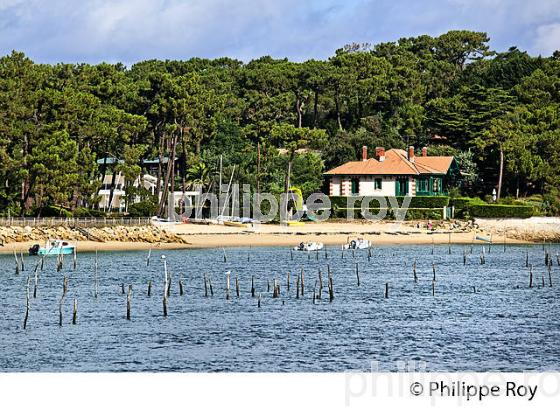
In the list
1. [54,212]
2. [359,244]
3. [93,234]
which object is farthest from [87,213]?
[359,244]

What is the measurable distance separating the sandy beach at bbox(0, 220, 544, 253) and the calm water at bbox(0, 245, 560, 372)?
16.3 m

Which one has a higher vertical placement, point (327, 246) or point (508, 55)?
point (508, 55)

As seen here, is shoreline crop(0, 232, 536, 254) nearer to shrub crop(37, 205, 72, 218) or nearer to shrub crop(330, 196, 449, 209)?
shrub crop(330, 196, 449, 209)

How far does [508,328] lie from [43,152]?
46348 mm

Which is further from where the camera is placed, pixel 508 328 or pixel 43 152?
pixel 43 152

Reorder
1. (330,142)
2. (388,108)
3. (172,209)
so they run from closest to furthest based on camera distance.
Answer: (172,209), (330,142), (388,108)

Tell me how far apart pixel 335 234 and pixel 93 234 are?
19.7 m

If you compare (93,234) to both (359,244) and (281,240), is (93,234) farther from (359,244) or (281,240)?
(359,244)

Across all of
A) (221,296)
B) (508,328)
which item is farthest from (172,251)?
(508,328)

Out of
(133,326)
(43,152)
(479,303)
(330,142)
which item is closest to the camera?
(133,326)

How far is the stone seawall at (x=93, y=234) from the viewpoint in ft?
261

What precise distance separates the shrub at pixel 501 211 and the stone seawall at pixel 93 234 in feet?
80.2

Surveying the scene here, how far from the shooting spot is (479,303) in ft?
171

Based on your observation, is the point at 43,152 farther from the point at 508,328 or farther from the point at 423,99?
the point at 423,99
